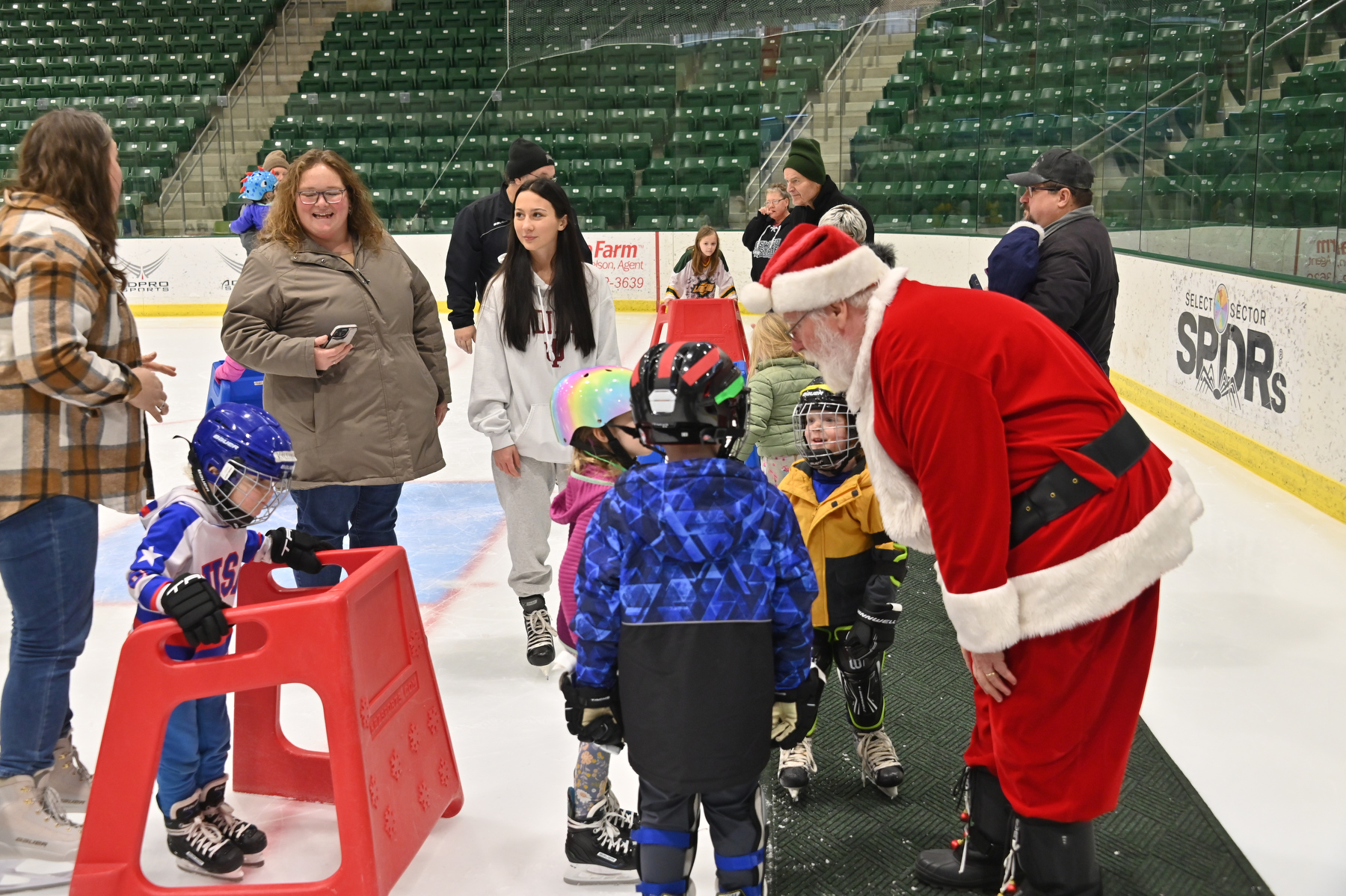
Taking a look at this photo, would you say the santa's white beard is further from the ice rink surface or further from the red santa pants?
the ice rink surface

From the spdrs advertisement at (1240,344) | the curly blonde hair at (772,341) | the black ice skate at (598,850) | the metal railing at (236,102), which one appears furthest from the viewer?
the metal railing at (236,102)

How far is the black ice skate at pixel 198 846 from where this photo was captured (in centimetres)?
223

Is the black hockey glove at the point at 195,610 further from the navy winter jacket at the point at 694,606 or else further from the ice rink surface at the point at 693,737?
the navy winter jacket at the point at 694,606

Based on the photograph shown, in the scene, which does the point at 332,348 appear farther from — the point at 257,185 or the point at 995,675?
the point at 257,185

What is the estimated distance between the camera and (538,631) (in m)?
3.40

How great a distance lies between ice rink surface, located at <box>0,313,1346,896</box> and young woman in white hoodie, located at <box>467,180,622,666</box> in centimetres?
47

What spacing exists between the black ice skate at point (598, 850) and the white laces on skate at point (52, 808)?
3.45 ft

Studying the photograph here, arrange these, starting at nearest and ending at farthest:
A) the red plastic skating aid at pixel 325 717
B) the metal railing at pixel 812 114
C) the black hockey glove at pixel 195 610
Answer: the black hockey glove at pixel 195 610 < the red plastic skating aid at pixel 325 717 < the metal railing at pixel 812 114

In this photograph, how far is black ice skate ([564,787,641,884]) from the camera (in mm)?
2209

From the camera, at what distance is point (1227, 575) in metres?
4.11

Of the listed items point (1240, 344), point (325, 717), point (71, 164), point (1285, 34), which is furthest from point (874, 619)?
point (1285, 34)

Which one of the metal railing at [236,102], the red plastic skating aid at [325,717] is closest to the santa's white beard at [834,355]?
the red plastic skating aid at [325,717]

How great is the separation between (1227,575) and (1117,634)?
110 inches

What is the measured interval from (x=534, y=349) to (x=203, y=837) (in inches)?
63.9
